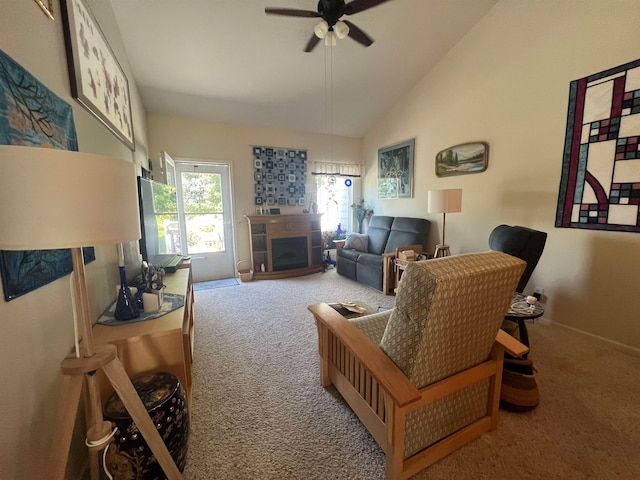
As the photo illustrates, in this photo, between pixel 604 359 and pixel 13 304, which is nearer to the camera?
pixel 13 304

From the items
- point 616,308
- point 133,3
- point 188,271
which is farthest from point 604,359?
point 133,3

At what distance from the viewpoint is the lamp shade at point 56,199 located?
60 centimetres

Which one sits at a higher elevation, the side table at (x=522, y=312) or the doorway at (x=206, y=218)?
the doorway at (x=206, y=218)

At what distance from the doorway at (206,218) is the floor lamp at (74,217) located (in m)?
3.55

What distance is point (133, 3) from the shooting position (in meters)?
2.19

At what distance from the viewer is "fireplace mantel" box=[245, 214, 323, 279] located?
4.32 m

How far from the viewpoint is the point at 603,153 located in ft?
7.14

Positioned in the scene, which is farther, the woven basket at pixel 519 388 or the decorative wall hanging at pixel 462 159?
the decorative wall hanging at pixel 462 159

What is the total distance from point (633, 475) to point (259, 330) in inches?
97.8

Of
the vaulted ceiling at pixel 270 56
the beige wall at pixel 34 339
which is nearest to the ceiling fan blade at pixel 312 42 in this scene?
the vaulted ceiling at pixel 270 56

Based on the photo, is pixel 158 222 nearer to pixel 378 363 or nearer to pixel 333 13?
pixel 333 13

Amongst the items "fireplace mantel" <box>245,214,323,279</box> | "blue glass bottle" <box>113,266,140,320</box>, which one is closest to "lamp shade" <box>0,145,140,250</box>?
"blue glass bottle" <box>113,266,140,320</box>

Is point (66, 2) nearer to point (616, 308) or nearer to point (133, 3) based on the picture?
point (133, 3)

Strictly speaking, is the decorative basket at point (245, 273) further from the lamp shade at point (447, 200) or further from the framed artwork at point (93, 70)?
the lamp shade at point (447, 200)
